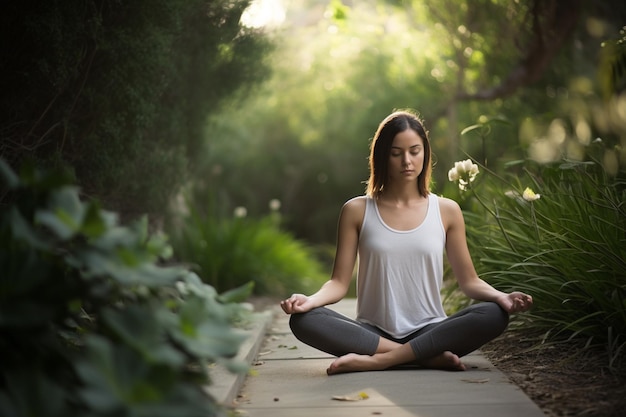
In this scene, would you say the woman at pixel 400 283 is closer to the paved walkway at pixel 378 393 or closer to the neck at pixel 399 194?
the neck at pixel 399 194

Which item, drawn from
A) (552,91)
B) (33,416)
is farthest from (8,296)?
(552,91)

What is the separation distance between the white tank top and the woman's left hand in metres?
0.38

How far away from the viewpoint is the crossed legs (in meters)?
3.93

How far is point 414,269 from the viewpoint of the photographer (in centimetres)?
412

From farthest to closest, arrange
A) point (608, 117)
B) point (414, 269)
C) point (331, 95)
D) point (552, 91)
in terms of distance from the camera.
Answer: point (331, 95) < point (552, 91) < point (608, 117) < point (414, 269)

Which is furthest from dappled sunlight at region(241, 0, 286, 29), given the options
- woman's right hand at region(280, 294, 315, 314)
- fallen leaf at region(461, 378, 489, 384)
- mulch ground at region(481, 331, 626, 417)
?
fallen leaf at region(461, 378, 489, 384)

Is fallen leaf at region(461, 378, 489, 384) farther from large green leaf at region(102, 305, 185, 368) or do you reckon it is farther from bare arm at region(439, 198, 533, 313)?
large green leaf at region(102, 305, 185, 368)

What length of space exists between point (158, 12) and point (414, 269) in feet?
7.80

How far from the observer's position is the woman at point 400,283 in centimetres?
394

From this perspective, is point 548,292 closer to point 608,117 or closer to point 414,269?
point 414,269

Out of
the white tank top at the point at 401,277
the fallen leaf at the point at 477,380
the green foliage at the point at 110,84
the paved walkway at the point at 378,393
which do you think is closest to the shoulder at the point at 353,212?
the white tank top at the point at 401,277

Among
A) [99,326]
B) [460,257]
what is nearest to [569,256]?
[460,257]

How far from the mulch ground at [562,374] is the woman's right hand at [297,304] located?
3.35ft

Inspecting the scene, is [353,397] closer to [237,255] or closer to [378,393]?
[378,393]
